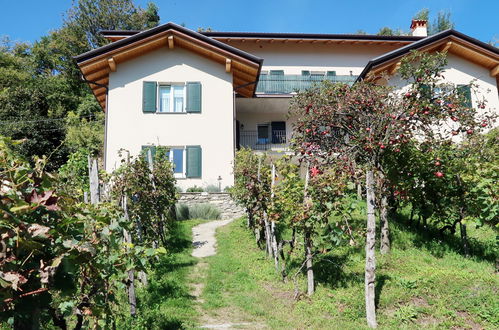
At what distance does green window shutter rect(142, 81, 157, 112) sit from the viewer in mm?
17111

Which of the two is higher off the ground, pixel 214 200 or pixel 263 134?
pixel 263 134

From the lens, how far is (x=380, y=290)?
6438 millimetres

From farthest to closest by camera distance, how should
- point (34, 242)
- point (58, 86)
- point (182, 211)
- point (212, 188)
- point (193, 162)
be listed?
point (58, 86)
point (193, 162)
point (212, 188)
point (182, 211)
point (34, 242)

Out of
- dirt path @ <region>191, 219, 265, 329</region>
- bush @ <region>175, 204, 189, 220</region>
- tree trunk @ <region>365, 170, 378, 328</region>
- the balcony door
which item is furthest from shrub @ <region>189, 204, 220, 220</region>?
tree trunk @ <region>365, 170, 378, 328</region>

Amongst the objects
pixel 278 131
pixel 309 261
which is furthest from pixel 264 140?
pixel 309 261

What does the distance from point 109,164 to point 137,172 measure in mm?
8720

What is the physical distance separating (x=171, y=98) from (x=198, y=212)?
569 centimetres

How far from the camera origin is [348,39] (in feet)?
74.8

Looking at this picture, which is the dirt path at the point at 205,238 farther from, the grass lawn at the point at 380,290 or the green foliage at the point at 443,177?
the green foliage at the point at 443,177

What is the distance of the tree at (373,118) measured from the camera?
23.7 ft

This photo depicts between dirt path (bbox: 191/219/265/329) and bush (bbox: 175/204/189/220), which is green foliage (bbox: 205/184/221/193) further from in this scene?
dirt path (bbox: 191/219/265/329)

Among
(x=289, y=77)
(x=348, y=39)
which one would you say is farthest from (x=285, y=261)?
(x=348, y=39)

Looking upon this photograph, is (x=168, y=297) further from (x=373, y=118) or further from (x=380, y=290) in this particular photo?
(x=373, y=118)

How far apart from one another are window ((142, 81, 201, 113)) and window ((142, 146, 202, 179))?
1.71m
